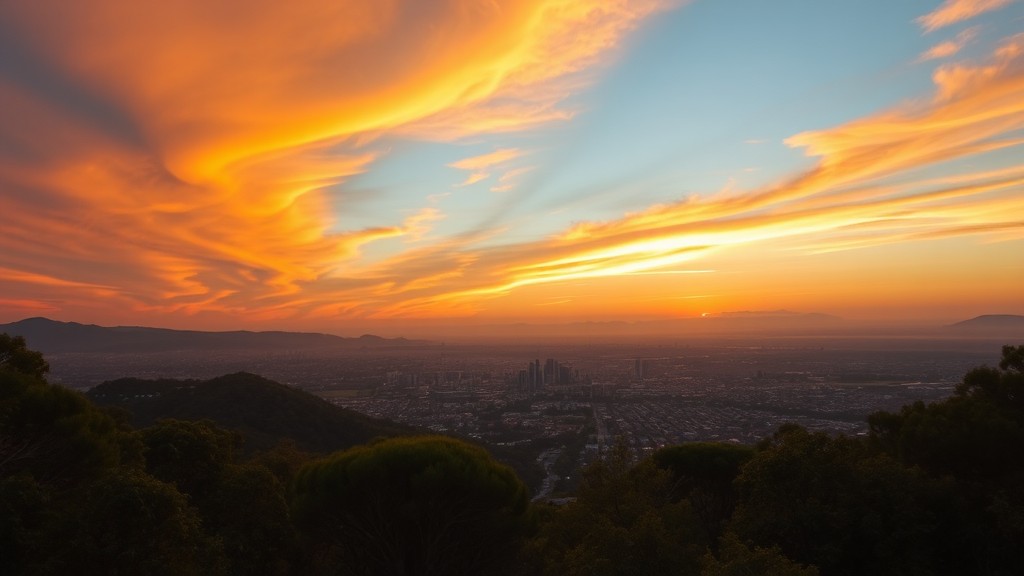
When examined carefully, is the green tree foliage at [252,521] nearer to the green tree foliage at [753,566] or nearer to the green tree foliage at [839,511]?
the green tree foliage at [753,566]

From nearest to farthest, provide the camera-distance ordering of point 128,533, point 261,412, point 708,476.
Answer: point 128,533 < point 708,476 < point 261,412

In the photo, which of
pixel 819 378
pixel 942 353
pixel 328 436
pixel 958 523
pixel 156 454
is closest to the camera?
pixel 958 523

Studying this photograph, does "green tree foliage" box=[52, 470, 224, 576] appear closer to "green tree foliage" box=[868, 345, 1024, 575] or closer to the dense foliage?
the dense foliage

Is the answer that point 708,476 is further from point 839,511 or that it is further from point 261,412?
point 261,412

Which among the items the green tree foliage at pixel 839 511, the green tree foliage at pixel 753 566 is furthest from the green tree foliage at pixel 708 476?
the green tree foliage at pixel 753 566

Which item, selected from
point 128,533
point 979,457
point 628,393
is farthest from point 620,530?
point 628,393

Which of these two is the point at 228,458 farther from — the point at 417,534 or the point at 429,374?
the point at 429,374

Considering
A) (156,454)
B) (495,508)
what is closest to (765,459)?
(495,508)
